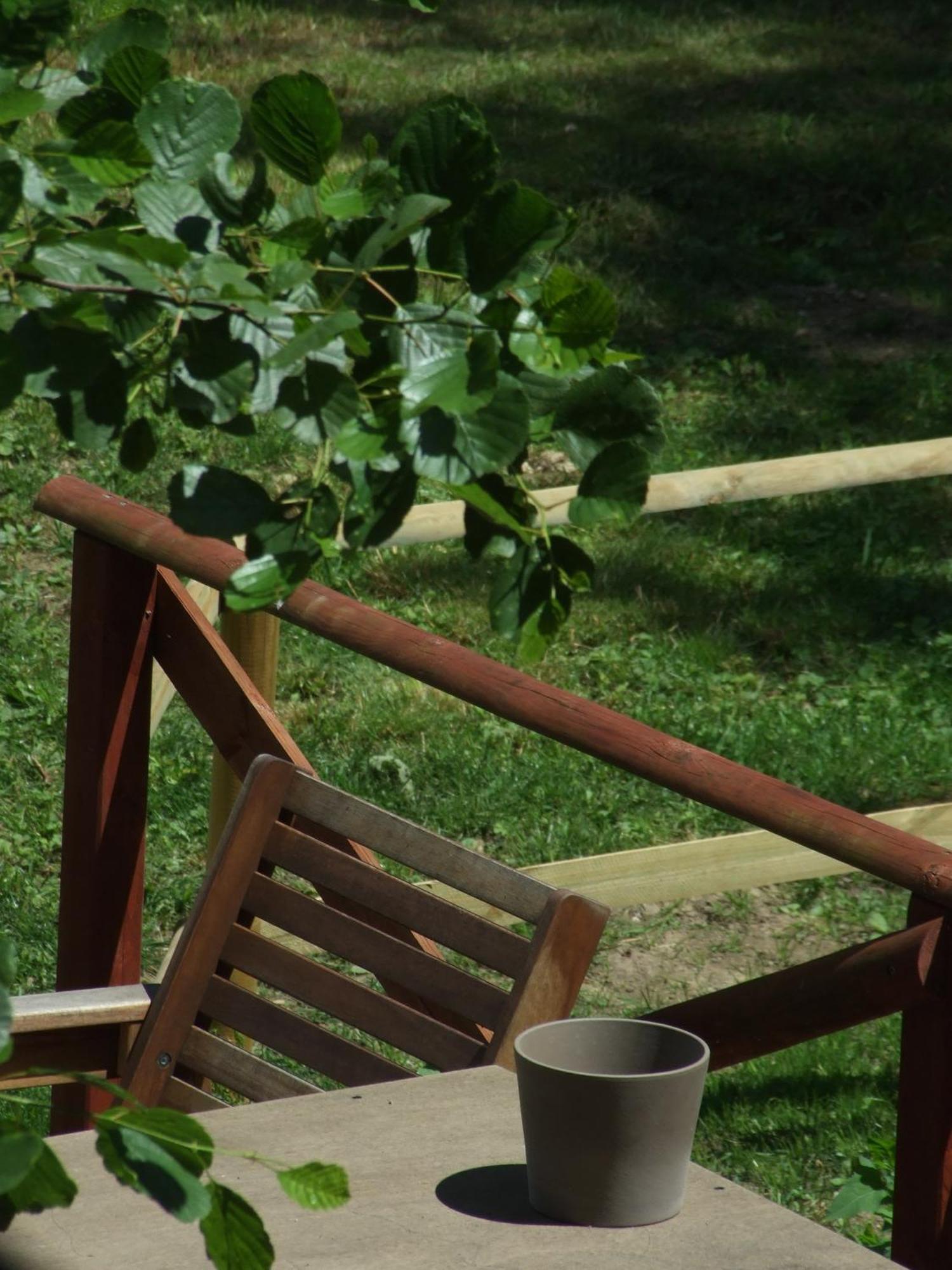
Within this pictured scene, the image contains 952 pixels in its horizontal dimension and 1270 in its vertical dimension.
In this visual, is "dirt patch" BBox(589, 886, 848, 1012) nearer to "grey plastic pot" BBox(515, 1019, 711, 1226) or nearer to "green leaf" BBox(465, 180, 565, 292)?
"grey plastic pot" BBox(515, 1019, 711, 1226)

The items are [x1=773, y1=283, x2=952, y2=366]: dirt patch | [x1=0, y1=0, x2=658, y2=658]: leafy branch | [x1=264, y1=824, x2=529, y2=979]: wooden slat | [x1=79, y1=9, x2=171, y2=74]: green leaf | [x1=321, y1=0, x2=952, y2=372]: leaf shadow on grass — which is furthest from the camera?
[x1=321, y1=0, x2=952, y2=372]: leaf shadow on grass

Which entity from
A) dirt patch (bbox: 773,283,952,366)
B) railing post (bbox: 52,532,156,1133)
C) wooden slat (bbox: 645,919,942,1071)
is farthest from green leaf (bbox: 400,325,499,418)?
dirt patch (bbox: 773,283,952,366)

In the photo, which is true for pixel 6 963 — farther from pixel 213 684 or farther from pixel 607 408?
pixel 213 684

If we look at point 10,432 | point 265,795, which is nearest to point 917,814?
point 265,795

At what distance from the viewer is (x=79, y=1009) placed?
7.67 ft

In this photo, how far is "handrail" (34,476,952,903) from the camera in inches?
74.0

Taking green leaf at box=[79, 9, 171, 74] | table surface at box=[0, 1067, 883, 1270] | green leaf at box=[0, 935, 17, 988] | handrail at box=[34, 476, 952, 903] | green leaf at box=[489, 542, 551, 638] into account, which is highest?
green leaf at box=[79, 9, 171, 74]

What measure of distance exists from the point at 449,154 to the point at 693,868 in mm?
2819

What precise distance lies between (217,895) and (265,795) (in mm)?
153

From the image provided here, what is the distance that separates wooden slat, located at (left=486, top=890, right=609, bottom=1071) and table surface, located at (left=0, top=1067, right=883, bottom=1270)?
0.32 metres

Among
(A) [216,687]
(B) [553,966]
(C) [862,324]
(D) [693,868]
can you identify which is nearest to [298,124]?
(B) [553,966]

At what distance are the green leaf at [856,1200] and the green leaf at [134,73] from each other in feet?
7.64

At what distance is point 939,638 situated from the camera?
5848mm

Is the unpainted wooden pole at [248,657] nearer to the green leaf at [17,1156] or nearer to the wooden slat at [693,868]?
the wooden slat at [693,868]
